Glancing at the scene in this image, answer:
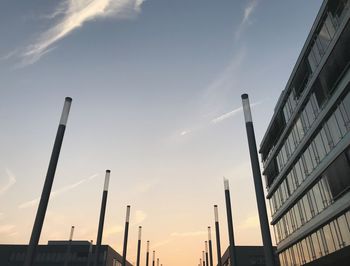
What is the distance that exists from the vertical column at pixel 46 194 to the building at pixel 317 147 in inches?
629

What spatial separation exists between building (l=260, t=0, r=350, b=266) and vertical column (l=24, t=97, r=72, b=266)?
15969 millimetres

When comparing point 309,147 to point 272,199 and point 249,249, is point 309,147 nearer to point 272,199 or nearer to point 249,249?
point 272,199

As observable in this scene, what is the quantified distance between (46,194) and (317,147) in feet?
83.9

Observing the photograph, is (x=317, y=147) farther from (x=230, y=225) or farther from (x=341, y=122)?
(x=230, y=225)

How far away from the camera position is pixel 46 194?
19094mm

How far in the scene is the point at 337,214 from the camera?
30.4m

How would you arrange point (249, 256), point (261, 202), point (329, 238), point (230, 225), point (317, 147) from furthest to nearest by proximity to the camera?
point (249, 256), point (317, 147), point (329, 238), point (230, 225), point (261, 202)

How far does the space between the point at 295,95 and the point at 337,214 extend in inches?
555

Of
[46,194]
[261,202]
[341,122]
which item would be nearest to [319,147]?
[341,122]

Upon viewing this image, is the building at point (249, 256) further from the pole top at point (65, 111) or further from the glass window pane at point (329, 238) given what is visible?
the pole top at point (65, 111)

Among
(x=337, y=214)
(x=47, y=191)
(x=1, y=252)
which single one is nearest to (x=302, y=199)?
(x=337, y=214)

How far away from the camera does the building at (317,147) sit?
2814 cm

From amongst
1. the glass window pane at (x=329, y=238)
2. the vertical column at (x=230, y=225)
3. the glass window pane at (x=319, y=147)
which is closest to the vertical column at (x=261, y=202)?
the vertical column at (x=230, y=225)

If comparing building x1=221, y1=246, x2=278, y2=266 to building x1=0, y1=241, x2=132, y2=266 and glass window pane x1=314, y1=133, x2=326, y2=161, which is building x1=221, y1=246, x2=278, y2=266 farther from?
glass window pane x1=314, y1=133, x2=326, y2=161
